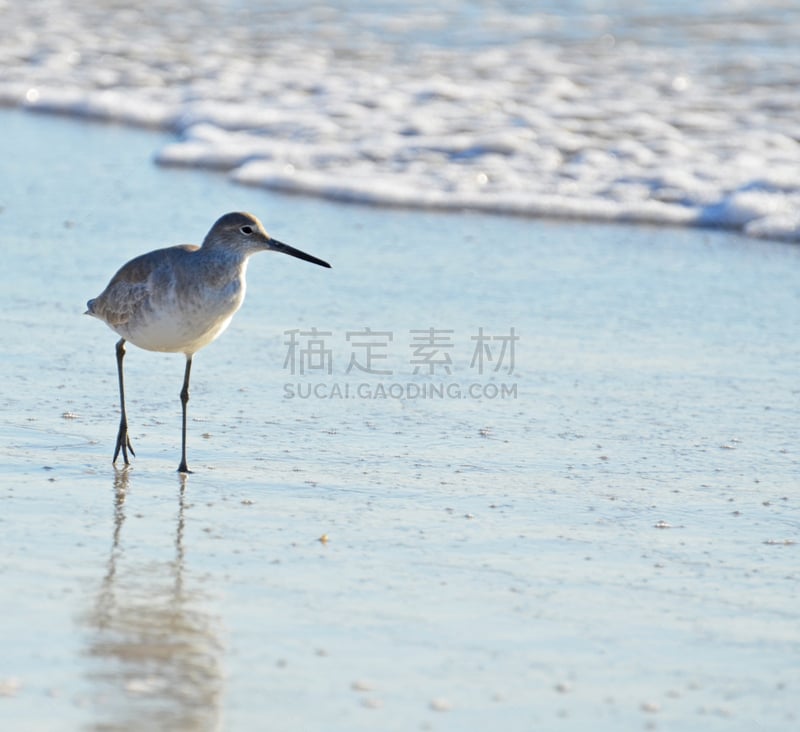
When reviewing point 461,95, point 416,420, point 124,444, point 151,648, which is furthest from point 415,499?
point 461,95

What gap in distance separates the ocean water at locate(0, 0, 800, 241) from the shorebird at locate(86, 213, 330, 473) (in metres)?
3.77

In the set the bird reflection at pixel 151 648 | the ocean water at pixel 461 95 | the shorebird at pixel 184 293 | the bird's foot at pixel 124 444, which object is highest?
the ocean water at pixel 461 95

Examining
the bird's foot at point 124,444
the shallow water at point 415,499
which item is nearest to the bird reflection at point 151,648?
the shallow water at point 415,499

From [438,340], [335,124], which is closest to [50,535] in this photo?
[438,340]

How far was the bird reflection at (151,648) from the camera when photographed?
2969 millimetres

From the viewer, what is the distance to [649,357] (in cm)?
598

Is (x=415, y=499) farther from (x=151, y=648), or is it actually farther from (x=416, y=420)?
(x=151, y=648)

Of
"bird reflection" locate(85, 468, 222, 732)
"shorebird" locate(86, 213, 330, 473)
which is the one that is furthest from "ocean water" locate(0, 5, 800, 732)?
"shorebird" locate(86, 213, 330, 473)

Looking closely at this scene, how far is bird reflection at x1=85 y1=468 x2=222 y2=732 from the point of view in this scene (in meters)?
2.97

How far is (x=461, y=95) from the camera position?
1136 cm

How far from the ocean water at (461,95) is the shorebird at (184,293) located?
3.77m

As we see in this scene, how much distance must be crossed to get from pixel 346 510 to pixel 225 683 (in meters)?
1.23

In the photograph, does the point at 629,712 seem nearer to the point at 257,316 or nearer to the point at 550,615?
the point at 550,615

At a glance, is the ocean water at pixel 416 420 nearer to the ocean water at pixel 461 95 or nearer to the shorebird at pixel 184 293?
the ocean water at pixel 461 95
